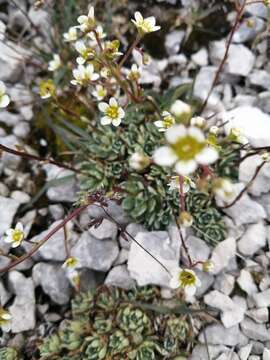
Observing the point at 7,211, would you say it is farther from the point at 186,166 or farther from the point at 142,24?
the point at 186,166

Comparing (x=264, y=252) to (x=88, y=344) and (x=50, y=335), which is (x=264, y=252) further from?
(x=50, y=335)

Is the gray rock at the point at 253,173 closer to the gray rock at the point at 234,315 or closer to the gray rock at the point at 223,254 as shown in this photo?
the gray rock at the point at 223,254

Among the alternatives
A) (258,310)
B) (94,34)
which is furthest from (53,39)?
(258,310)

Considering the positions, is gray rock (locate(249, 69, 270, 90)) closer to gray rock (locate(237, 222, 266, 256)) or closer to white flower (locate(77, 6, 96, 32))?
gray rock (locate(237, 222, 266, 256))

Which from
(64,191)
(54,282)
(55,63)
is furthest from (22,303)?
(55,63)

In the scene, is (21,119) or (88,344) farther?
(21,119)

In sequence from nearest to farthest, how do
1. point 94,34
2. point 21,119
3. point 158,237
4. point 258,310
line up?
point 94,34 < point 258,310 < point 158,237 < point 21,119

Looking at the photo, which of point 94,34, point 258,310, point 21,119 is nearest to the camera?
point 94,34
